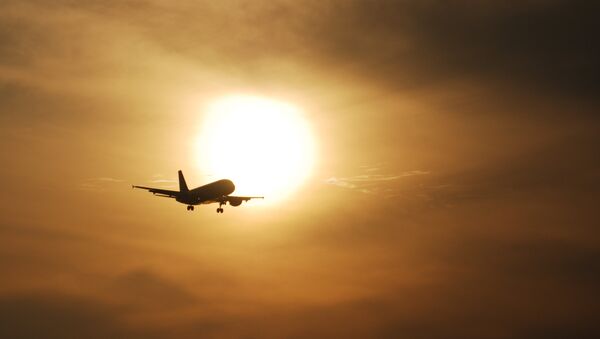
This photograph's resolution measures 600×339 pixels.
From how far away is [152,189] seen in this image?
195 meters
